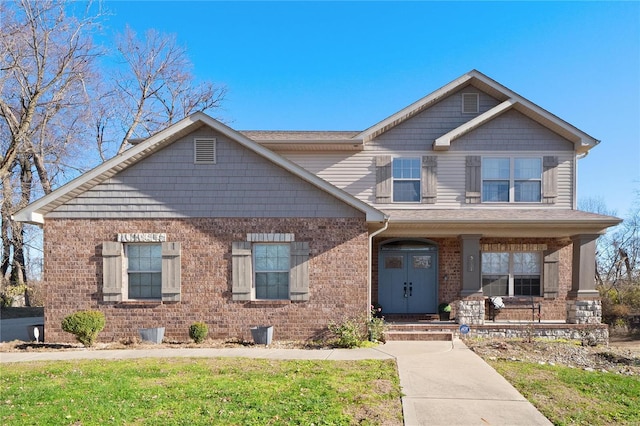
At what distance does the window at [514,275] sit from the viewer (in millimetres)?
13328

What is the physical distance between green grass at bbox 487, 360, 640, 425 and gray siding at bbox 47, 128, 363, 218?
16.7 ft

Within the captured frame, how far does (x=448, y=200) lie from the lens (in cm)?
1305

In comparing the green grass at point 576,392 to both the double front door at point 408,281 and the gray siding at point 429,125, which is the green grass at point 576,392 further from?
the gray siding at point 429,125

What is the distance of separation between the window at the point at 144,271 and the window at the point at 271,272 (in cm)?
253

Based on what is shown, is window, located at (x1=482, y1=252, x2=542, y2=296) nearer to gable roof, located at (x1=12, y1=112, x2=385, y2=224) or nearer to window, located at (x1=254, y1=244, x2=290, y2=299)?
gable roof, located at (x1=12, y1=112, x2=385, y2=224)

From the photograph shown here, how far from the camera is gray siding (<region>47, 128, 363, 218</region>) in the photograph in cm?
1033

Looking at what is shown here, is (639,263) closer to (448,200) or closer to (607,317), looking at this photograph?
(607,317)

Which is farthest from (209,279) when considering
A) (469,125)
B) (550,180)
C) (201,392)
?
(550,180)

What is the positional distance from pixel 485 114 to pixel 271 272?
8.18 m

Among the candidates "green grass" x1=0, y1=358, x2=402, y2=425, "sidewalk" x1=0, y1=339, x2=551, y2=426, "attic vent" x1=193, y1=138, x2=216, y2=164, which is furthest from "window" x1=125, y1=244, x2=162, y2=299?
"green grass" x1=0, y1=358, x2=402, y2=425

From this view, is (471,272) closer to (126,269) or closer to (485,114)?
(485,114)

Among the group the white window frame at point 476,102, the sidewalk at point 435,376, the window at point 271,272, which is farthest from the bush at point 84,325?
the white window frame at point 476,102

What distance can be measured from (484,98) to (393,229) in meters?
5.48

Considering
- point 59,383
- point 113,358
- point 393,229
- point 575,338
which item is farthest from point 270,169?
point 575,338
